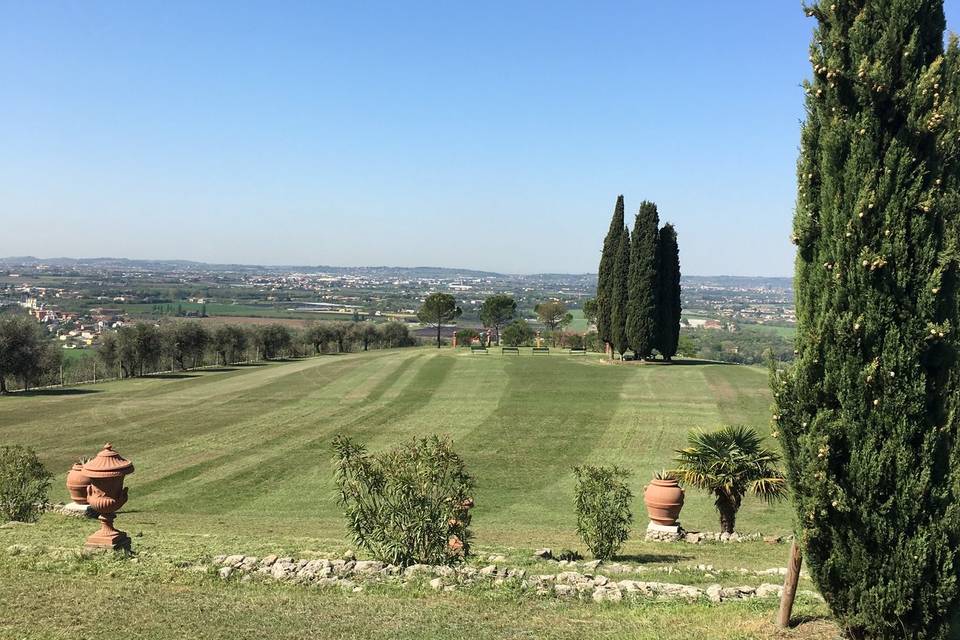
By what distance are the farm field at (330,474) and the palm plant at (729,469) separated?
1.00 meters

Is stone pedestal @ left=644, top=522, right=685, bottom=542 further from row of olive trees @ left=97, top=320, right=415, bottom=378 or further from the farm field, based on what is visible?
row of olive trees @ left=97, top=320, right=415, bottom=378

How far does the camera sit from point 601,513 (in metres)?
11.1

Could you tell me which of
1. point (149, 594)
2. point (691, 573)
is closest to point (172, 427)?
point (149, 594)

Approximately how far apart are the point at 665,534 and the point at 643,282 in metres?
34.3

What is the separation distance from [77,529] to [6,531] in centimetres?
109

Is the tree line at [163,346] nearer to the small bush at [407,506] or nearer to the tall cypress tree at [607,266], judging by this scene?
the tall cypress tree at [607,266]

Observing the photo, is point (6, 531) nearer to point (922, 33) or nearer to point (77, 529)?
point (77, 529)

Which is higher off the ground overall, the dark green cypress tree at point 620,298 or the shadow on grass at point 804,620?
the dark green cypress tree at point 620,298

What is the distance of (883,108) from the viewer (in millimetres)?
5531

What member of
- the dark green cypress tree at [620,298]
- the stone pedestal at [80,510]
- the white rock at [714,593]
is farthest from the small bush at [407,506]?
the dark green cypress tree at [620,298]

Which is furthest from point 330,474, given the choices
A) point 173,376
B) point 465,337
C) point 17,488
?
point 465,337

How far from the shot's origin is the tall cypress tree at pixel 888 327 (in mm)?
5395

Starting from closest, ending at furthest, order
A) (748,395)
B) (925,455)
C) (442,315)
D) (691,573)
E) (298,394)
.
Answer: (925,455)
(691,573)
(748,395)
(298,394)
(442,315)

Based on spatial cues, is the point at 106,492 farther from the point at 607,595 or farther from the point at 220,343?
the point at 220,343
